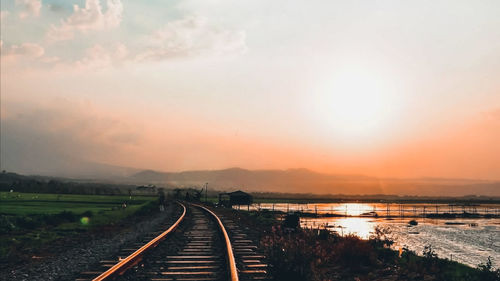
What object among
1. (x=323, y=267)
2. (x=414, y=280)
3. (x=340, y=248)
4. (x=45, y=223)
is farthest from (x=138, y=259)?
(x=45, y=223)

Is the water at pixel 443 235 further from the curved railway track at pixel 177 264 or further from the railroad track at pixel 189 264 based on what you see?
the curved railway track at pixel 177 264

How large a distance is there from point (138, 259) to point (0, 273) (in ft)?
10.3

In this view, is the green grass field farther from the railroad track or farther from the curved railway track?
the railroad track

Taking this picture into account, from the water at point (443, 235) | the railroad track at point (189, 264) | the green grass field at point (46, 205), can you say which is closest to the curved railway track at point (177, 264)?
the railroad track at point (189, 264)

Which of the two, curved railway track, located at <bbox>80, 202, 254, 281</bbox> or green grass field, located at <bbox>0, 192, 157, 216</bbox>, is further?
green grass field, located at <bbox>0, 192, 157, 216</bbox>

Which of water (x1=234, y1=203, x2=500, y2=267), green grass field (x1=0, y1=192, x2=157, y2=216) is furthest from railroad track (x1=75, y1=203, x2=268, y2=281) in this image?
green grass field (x1=0, y1=192, x2=157, y2=216)

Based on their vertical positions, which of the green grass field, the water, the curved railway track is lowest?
the water

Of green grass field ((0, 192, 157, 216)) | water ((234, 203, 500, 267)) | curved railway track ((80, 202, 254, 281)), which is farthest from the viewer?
green grass field ((0, 192, 157, 216))

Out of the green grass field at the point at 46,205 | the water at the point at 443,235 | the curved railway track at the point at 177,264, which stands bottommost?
the water at the point at 443,235

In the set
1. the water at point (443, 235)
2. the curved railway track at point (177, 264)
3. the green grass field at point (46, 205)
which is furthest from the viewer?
the green grass field at point (46, 205)

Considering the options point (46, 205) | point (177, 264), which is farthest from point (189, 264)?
point (46, 205)

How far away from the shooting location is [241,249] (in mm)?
11977

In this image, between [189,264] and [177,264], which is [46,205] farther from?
[189,264]

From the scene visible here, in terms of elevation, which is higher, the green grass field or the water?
the green grass field
